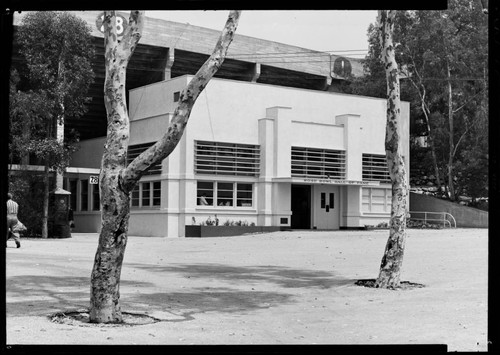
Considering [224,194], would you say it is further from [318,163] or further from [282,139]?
[318,163]

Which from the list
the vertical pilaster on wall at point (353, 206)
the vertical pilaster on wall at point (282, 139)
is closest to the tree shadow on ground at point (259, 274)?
the vertical pilaster on wall at point (282, 139)

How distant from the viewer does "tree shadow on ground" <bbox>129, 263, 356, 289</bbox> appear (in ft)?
47.8

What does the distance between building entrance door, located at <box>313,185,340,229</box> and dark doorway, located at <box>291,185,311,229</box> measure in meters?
0.35

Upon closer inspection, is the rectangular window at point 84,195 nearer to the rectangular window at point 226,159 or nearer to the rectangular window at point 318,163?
the rectangular window at point 226,159

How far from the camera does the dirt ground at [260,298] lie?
856 centimetres

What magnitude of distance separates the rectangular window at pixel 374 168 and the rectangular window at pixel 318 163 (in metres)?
1.74

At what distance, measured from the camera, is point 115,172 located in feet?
30.7

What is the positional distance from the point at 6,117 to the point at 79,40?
87.6 feet

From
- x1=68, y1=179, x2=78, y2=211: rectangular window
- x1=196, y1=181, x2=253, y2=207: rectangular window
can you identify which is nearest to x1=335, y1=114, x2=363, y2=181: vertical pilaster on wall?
x1=196, y1=181, x2=253, y2=207: rectangular window

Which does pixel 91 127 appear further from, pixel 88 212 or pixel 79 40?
pixel 79 40

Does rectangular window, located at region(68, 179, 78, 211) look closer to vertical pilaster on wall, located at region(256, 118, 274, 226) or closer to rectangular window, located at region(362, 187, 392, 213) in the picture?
vertical pilaster on wall, located at region(256, 118, 274, 226)

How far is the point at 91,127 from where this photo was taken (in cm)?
4653

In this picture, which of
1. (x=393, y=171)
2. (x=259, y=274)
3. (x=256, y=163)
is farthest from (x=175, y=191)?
(x=393, y=171)

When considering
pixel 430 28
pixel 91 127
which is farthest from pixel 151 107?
pixel 430 28
